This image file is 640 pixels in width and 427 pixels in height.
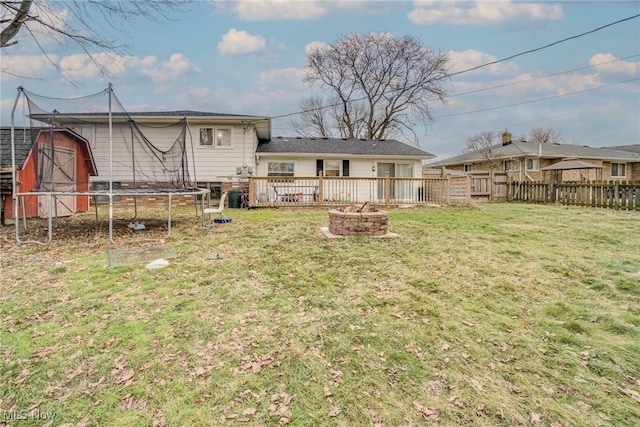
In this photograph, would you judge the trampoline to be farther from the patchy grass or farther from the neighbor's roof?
the neighbor's roof

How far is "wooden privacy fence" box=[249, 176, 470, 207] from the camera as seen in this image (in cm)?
1208

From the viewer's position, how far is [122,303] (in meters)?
3.50

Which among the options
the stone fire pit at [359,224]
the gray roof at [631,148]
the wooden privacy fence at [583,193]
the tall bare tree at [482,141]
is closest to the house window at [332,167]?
the wooden privacy fence at [583,193]

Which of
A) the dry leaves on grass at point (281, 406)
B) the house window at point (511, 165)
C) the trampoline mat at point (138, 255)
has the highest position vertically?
the house window at point (511, 165)

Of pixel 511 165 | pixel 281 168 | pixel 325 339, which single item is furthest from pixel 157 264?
pixel 511 165

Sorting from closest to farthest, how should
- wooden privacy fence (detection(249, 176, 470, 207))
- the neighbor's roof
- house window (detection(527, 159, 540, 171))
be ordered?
wooden privacy fence (detection(249, 176, 470, 207)) → the neighbor's roof → house window (detection(527, 159, 540, 171))

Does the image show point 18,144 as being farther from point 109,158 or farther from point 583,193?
point 583,193

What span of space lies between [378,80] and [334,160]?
1376 cm

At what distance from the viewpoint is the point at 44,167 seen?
23.4 ft

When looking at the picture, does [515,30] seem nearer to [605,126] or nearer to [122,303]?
[122,303]

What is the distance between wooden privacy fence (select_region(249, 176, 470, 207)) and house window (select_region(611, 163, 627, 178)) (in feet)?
67.8

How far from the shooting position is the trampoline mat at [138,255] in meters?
4.88

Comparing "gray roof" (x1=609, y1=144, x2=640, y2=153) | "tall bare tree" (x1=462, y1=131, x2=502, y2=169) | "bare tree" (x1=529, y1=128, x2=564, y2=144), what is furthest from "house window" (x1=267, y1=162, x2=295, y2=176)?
"gray roof" (x1=609, y1=144, x2=640, y2=153)

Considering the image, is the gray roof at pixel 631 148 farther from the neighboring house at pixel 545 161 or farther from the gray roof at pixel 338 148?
→ the gray roof at pixel 338 148
